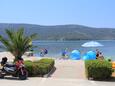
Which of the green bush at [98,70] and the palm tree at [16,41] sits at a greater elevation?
the palm tree at [16,41]

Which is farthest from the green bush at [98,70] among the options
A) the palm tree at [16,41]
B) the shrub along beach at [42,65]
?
the palm tree at [16,41]

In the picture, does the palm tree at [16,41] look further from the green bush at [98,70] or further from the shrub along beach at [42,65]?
the green bush at [98,70]

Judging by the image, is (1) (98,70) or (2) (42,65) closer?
(1) (98,70)

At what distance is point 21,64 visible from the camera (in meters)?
21.8

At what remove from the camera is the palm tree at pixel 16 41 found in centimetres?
2625

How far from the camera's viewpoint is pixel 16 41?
26.3 metres

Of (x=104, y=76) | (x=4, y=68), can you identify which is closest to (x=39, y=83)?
(x=4, y=68)

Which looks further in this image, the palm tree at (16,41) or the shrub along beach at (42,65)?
the palm tree at (16,41)

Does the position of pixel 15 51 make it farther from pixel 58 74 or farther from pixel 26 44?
pixel 58 74

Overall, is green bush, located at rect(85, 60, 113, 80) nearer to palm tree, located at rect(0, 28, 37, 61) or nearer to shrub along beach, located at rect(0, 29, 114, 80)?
shrub along beach, located at rect(0, 29, 114, 80)

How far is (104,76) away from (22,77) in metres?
4.97

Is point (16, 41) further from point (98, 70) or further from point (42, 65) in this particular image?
point (98, 70)

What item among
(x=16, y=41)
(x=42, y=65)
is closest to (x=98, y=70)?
(x=42, y=65)

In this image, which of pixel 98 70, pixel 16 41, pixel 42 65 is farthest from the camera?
pixel 16 41
